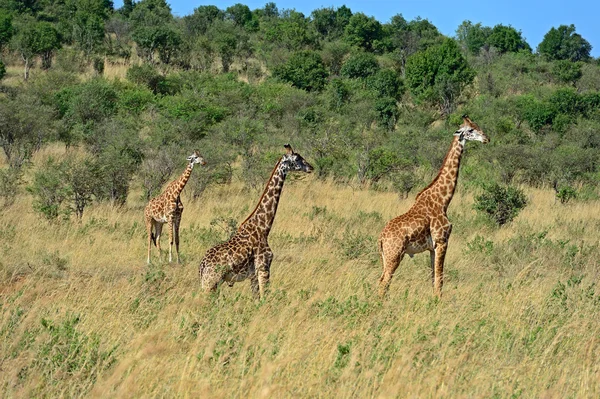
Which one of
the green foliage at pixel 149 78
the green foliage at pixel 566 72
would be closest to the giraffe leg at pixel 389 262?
the green foliage at pixel 149 78

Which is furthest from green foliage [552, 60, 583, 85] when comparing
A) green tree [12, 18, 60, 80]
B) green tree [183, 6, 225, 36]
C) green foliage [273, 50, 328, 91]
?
green tree [12, 18, 60, 80]

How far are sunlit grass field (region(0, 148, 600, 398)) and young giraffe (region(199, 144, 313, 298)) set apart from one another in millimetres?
246

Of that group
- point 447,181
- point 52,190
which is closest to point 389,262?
point 447,181

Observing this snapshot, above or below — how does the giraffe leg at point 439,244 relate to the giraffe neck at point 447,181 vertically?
below

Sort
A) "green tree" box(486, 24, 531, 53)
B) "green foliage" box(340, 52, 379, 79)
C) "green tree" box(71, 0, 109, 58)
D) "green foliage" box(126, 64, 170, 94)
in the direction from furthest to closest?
"green tree" box(486, 24, 531, 53)
"green foliage" box(340, 52, 379, 79)
"green tree" box(71, 0, 109, 58)
"green foliage" box(126, 64, 170, 94)

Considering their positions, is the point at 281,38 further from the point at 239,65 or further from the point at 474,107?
the point at 474,107

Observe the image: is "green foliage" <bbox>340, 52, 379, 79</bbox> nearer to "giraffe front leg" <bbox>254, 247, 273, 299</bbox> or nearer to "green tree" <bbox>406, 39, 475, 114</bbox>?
"green tree" <bbox>406, 39, 475, 114</bbox>

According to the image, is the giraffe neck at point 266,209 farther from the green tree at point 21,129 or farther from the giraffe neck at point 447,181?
the green tree at point 21,129

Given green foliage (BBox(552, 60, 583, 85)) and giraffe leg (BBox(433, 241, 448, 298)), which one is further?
green foliage (BBox(552, 60, 583, 85))

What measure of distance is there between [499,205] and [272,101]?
21583 millimetres

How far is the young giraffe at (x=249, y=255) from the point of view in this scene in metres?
7.84

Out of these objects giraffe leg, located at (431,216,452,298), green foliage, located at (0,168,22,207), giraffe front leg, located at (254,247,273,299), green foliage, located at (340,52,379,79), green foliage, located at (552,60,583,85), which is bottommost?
green foliage, located at (0,168,22,207)

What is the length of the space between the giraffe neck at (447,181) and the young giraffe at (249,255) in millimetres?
1785

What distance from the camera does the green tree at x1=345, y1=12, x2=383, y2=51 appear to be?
62781mm
